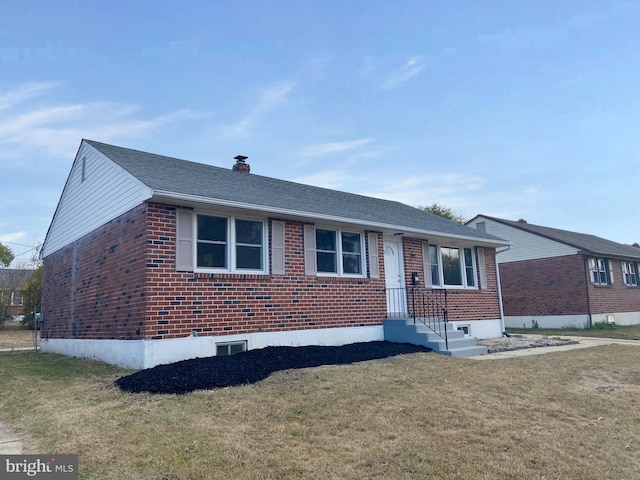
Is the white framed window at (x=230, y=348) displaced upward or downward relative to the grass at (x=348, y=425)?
upward

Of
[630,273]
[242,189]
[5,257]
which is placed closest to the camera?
[242,189]

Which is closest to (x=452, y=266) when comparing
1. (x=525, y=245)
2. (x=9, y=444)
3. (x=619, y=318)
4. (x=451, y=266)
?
(x=451, y=266)

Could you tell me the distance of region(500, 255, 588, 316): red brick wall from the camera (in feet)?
67.5

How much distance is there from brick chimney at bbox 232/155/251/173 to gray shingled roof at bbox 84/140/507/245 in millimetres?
738

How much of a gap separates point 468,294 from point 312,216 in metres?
6.99

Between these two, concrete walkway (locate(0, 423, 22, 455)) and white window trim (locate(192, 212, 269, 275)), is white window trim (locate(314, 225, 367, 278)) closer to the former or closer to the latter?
white window trim (locate(192, 212, 269, 275))

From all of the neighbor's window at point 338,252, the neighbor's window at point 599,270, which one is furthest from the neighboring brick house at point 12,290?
the neighbor's window at point 599,270

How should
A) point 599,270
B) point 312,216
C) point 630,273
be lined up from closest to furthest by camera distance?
point 312,216, point 599,270, point 630,273

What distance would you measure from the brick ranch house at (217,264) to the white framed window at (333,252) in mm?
29

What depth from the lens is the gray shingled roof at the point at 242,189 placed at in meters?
8.87

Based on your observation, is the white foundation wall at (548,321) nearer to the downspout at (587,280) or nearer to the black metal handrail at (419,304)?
the downspout at (587,280)

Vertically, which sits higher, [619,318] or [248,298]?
[248,298]

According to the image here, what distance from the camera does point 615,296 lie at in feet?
72.2

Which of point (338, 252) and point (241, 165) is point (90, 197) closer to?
Answer: point (241, 165)
